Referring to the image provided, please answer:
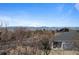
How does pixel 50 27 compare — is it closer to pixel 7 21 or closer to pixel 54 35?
pixel 54 35

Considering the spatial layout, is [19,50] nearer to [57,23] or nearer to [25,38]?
[25,38]

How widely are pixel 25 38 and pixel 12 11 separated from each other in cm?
27

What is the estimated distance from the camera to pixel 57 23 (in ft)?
3.67

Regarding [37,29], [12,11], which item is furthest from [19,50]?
[12,11]

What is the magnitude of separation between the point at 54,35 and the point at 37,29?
0.53 ft

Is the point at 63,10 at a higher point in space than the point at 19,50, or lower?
higher

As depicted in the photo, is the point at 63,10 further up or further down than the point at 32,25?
further up

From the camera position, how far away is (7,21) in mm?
1119
